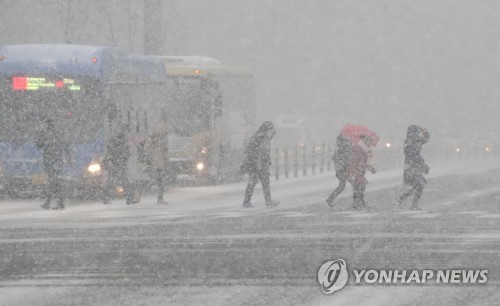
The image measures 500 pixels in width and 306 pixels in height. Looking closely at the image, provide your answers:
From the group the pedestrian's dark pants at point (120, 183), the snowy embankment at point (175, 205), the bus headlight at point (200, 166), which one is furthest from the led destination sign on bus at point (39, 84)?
the bus headlight at point (200, 166)

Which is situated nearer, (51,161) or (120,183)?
(51,161)

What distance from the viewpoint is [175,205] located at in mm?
25969

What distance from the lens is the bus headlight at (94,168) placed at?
26781mm

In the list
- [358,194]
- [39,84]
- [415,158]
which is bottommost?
[358,194]

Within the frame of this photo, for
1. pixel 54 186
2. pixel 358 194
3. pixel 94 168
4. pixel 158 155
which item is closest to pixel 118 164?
pixel 158 155

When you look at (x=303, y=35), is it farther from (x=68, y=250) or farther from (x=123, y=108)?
(x=68, y=250)

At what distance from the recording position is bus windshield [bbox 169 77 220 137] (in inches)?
1420

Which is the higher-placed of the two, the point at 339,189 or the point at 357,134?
the point at 357,134

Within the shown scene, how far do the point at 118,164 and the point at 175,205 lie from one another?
1.42m

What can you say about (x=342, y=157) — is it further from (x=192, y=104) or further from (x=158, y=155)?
(x=192, y=104)

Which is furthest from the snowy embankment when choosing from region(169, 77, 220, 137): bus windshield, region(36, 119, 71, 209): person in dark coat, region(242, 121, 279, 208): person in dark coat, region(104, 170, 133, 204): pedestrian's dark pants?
region(169, 77, 220, 137): bus windshield

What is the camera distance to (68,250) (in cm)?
1592

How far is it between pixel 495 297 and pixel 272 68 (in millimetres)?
78169

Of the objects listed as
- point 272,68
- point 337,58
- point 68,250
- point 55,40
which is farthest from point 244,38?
point 68,250
